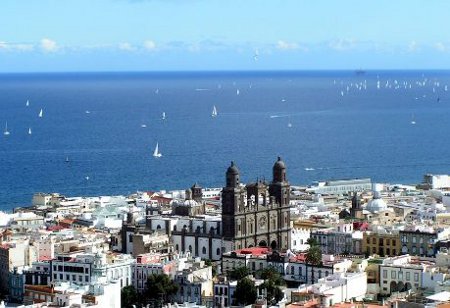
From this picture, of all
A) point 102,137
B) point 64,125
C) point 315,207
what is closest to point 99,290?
point 315,207

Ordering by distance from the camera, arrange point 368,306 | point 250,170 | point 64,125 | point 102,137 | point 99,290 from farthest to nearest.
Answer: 1. point 64,125
2. point 102,137
3. point 250,170
4. point 99,290
5. point 368,306

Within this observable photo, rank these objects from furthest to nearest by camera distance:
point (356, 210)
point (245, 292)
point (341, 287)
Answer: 1. point (356, 210)
2. point (245, 292)
3. point (341, 287)

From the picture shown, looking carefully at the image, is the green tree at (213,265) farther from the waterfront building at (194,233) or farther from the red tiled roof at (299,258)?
the red tiled roof at (299,258)

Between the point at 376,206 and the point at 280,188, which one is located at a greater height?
the point at 280,188

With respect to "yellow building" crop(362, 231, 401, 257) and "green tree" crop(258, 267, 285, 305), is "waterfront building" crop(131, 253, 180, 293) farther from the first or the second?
"yellow building" crop(362, 231, 401, 257)

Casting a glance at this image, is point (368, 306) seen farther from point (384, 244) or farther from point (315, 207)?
point (315, 207)

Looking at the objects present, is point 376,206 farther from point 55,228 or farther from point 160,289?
point 160,289

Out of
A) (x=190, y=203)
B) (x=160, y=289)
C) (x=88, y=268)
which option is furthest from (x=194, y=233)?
(x=160, y=289)

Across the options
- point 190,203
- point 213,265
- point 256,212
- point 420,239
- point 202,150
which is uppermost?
point 190,203
